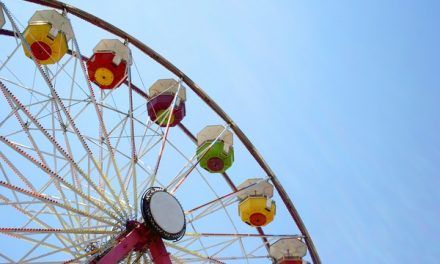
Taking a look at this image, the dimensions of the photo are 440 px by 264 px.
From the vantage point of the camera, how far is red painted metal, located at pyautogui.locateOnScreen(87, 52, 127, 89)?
12969 mm

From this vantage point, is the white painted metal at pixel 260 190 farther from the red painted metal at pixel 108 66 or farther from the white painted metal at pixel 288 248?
the red painted metal at pixel 108 66

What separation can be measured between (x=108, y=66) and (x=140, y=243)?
17.4 feet

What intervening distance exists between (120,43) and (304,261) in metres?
7.20

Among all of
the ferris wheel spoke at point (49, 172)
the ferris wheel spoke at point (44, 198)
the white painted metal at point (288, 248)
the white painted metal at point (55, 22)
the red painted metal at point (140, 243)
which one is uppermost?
the white painted metal at point (55, 22)

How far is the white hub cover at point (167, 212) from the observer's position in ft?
32.4

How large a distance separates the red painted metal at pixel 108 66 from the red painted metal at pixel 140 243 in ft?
15.2

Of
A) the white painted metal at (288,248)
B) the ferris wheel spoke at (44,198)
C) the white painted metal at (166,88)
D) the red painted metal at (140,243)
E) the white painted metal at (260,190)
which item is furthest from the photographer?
the white painted metal at (166,88)

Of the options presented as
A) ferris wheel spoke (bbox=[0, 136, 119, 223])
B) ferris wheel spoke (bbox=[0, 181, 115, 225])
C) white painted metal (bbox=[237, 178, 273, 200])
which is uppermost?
white painted metal (bbox=[237, 178, 273, 200])

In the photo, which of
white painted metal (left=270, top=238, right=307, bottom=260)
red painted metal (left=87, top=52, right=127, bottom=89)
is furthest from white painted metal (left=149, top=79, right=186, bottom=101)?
white painted metal (left=270, top=238, right=307, bottom=260)

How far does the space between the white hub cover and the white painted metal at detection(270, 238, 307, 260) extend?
13.6ft

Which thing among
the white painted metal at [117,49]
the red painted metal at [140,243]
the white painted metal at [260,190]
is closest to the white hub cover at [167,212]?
the red painted metal at [140,243]

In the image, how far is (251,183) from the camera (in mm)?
14062

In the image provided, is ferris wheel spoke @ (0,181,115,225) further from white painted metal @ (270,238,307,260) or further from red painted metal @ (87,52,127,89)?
white painted metal @ (270,238,307,260)

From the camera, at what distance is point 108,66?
13.0m
